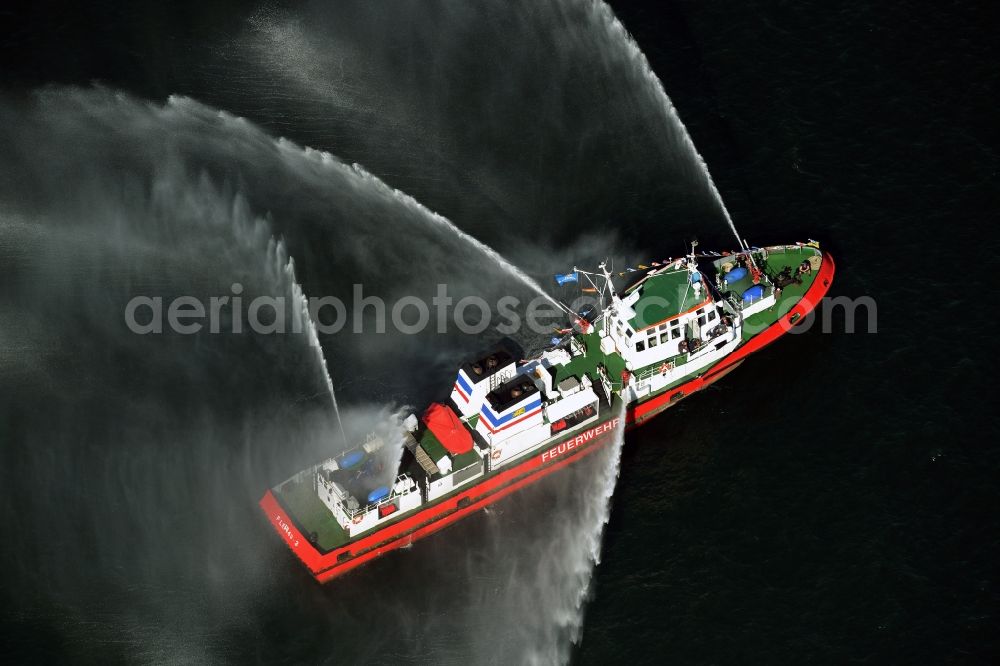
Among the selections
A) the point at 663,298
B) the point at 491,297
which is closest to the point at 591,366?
the point at 663,298

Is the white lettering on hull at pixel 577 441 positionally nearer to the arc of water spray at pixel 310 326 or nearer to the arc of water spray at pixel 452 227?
the arc of water spray at pixel 452 227

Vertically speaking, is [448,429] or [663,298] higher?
[663,298]

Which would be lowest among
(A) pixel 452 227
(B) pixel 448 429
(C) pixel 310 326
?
(B) pixel 448 429

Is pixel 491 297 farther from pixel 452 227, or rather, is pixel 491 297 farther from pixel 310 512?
pixel 310 512

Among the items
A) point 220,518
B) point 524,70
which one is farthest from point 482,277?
point 220,518

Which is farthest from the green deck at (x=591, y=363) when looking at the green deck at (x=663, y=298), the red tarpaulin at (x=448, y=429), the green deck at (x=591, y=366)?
the red tarpaulin at (x=448, y=429)

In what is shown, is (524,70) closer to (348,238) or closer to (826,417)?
(348,238)
